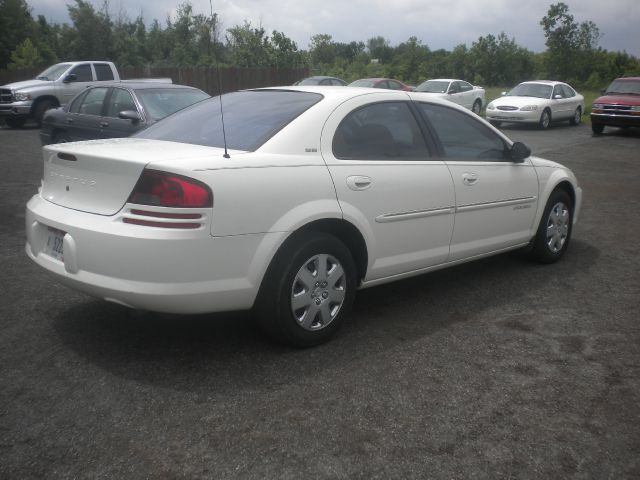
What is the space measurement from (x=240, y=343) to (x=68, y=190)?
4.42 feet

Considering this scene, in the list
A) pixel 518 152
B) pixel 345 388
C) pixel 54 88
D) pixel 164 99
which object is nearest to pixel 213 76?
pixel 54 88

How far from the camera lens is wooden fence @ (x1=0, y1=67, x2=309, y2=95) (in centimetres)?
2894

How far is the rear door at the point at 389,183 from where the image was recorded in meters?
3.96

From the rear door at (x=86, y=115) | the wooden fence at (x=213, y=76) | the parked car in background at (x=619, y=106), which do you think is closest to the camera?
the rear door at (x=86, y=115)

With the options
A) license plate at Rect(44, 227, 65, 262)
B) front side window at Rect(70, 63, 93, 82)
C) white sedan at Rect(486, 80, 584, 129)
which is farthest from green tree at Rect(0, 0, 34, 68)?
license plate at Rect(44, 227, 65, 262)

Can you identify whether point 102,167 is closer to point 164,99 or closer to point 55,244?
point 55,244

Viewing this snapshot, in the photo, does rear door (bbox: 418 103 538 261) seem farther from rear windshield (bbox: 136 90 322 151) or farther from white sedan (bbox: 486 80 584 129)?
white sedan (bbox: 486 80 584 129)

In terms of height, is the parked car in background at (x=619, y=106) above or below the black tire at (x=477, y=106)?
above

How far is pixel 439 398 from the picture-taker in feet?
10.7

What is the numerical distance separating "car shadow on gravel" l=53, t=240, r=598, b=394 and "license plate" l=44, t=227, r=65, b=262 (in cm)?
57

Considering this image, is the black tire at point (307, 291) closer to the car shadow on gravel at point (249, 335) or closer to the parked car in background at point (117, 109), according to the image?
the car shadow on gravel at point (249, 335)

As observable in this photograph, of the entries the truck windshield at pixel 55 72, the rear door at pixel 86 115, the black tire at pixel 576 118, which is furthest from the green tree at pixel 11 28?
the rear door at pixel 86 115

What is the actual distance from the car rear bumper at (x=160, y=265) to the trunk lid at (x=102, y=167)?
113mm

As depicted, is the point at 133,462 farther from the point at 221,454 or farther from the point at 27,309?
the point at 27,309
